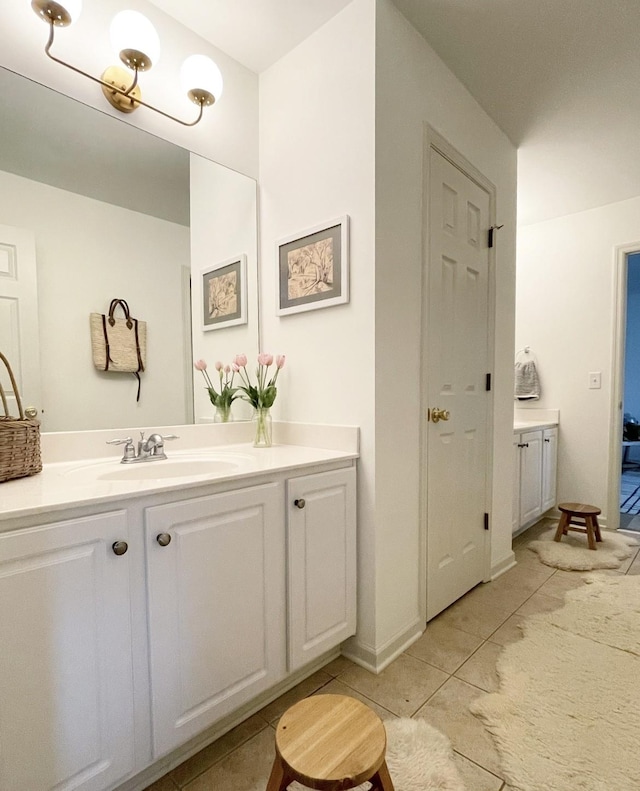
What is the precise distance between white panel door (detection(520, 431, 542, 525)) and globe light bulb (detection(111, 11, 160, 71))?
280 centimetres

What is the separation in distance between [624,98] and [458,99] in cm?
88

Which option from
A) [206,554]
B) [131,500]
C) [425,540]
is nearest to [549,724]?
[425,540]

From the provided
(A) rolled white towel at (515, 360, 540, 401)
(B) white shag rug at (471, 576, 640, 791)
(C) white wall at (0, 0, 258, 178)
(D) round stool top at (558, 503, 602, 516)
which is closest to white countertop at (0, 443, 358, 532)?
(B) white shag rug at (471, 576, 640, 791)

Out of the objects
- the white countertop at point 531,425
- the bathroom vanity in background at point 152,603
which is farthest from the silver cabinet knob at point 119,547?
the white countertop at point 531,425

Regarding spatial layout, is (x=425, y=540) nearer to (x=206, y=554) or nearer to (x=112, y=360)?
(x=206, y=554)

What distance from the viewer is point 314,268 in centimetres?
168

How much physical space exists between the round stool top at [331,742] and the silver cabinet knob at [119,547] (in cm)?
51

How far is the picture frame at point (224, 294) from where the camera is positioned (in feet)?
6.06

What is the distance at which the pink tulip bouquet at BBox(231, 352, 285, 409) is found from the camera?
5.74 feet

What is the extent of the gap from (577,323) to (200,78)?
3082 mm

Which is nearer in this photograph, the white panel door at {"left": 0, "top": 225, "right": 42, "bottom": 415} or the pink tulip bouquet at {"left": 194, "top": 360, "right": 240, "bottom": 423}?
the white panel door at {"left": 0, "top": 225, "right": 42, "bottom": 415}

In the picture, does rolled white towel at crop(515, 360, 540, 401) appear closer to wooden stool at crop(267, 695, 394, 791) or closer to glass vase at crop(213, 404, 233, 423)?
glass vase at crop(213, 404, 233, 423)

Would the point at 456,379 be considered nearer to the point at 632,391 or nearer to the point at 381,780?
the point at 381,780

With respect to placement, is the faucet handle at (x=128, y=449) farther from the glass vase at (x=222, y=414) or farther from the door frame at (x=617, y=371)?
the door frame at (x=617, y=371)
